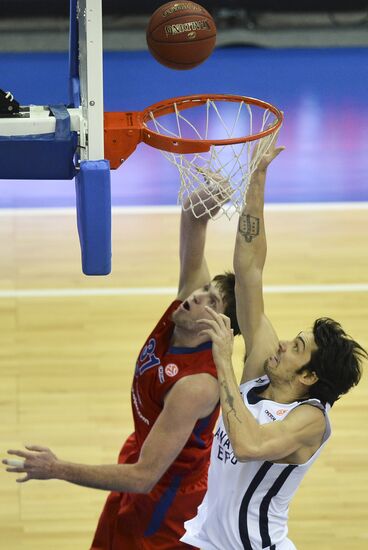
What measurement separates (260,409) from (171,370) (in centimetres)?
49

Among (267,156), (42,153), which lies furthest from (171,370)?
(42,153)

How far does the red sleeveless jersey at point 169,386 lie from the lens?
175 inches

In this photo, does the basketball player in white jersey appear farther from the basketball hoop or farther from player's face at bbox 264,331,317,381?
the basketball hoop

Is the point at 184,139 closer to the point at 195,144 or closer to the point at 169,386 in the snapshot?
the point at 195,144

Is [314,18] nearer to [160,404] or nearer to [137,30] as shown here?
[137,30]

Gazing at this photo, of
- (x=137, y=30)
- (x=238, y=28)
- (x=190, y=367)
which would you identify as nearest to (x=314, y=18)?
(x=238, y=28)

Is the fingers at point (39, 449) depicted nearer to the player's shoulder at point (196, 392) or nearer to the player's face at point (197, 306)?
the player's shoulder at point (196, 392)

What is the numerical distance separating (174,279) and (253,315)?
11.3 ft

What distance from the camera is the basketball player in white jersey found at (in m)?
3.88

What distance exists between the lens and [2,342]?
270 inches

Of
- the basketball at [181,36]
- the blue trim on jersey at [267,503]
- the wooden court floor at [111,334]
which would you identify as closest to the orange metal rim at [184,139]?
the basketball at [181,36]

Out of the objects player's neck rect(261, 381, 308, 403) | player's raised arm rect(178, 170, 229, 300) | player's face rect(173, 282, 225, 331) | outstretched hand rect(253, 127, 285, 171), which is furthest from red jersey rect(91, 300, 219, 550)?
outstretched hand rect(253, 127, 285, 171)

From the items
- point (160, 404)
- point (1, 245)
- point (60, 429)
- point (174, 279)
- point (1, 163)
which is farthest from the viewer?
point (1, 245)

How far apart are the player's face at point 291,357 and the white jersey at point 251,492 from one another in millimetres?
107
